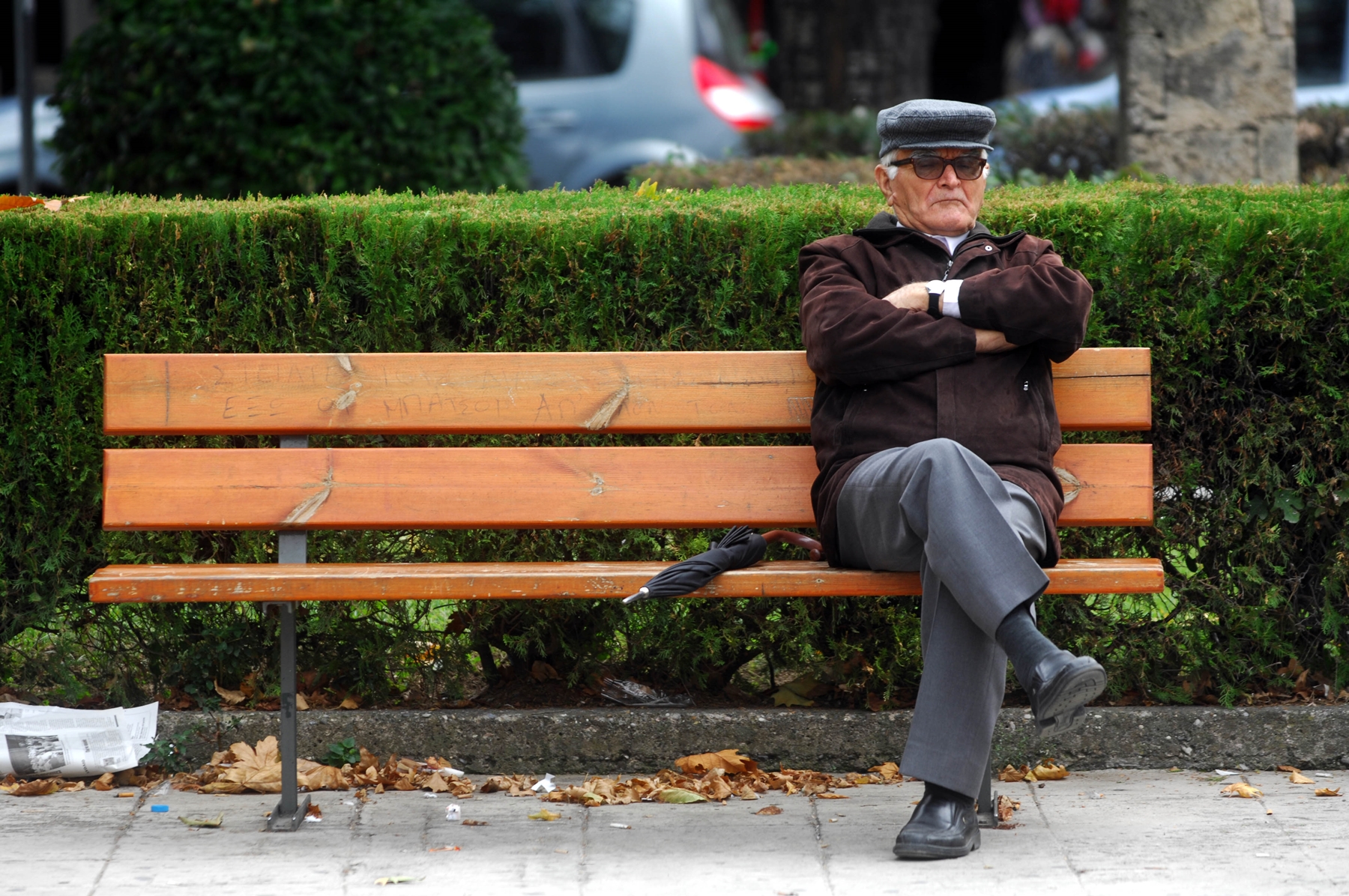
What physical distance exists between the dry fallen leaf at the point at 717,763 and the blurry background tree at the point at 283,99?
3.47 m

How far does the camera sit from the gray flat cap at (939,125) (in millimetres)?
3666

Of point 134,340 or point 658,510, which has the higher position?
point 134,340

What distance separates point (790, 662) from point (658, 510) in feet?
2.35

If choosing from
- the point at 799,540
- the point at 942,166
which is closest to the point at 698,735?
the point at 799,540

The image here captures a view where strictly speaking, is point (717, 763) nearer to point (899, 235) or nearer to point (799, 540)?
point (799, 540)

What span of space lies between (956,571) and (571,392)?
1039 millimetres

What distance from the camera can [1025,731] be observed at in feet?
13.4

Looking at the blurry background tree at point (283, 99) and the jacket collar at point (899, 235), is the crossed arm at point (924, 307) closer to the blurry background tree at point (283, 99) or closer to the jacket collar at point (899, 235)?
the jacket collar at point (899, 235)

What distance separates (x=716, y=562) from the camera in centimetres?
348

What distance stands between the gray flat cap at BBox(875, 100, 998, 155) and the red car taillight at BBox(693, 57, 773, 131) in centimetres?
610

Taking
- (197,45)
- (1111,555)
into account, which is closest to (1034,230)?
(1111,555)

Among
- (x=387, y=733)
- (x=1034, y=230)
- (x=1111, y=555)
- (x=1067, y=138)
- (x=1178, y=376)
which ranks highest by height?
(x=1067, y=138)

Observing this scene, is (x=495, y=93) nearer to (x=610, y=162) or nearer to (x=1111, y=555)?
(x=610, y=162)

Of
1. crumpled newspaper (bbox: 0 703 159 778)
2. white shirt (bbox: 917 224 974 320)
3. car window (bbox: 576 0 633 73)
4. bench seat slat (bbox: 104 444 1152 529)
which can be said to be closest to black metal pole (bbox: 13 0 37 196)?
car window (bbox: 576 0 633 73)
